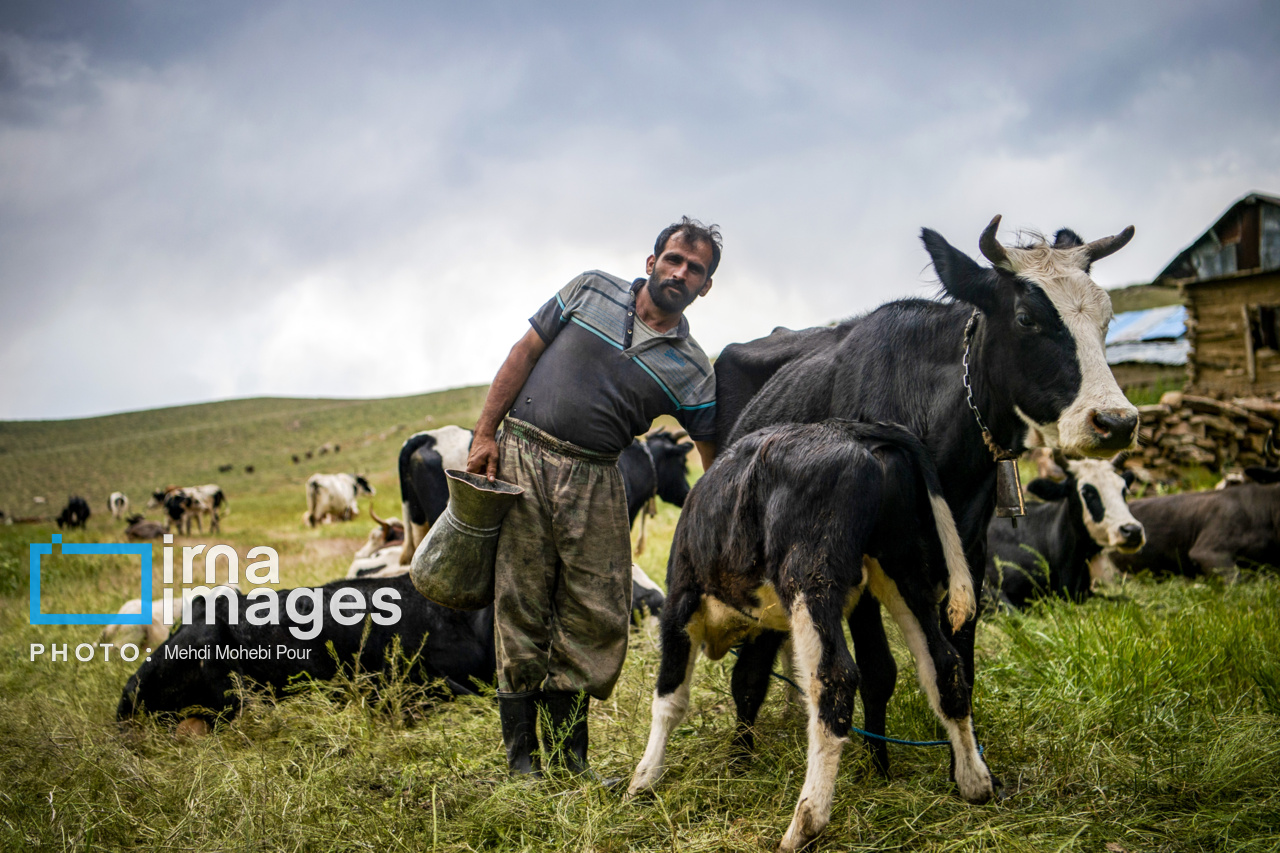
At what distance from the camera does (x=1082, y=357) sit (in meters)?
2.62

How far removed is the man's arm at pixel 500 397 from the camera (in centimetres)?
358

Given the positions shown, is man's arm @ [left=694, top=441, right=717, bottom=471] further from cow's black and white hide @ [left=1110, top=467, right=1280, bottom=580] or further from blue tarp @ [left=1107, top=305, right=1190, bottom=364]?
blue tarp @ [left=1107, top=305, right=1190, bottom=364]

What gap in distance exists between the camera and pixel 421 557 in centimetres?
350

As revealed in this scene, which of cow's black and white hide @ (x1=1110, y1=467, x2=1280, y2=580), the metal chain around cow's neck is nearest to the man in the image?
the metal chain around cow's neck

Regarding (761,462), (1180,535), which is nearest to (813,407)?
(761,462)

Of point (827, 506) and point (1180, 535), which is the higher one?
point (827, 506)

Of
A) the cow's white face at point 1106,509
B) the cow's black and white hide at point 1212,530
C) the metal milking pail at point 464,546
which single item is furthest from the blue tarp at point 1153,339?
the metal milking pail at point 464,546

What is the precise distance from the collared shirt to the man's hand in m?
0.18

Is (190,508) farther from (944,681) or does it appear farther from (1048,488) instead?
(944,681)

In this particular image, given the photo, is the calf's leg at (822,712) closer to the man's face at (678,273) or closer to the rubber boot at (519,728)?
the rubber boot at (519,728)

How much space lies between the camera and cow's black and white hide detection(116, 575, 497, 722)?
15.4 feet

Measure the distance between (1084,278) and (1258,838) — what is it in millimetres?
1865

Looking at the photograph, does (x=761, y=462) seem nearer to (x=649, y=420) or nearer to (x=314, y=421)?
(x=649, y=420)

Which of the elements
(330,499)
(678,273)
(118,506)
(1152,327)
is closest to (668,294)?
(678,273)
